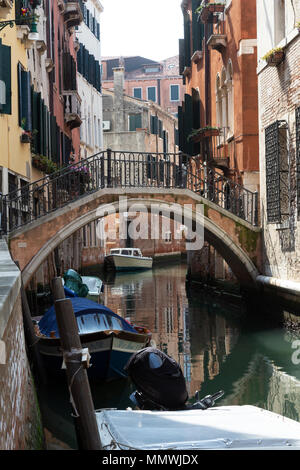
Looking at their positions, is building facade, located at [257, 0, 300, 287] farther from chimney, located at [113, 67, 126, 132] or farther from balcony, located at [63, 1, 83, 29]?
chimney, located at [113, 67, 126, 132]

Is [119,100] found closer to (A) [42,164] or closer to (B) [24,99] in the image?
(A) [42,164]

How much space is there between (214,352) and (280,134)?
4.05m

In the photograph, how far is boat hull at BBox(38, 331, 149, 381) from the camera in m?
8.98

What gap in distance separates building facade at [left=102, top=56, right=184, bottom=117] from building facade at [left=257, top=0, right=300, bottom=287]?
33332 mm

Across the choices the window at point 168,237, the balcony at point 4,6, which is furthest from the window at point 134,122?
the balcony at point 4,6

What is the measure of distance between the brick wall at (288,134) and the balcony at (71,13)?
10.7 m

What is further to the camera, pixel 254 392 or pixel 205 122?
pixel 205 122

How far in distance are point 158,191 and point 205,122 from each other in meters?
7.05

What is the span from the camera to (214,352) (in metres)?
11.7

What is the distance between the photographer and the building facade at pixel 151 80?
158 ft

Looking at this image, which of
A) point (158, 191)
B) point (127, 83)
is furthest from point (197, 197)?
point (127, 83)

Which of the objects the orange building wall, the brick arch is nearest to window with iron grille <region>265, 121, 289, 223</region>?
the brick arch

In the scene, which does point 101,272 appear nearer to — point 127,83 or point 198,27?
point 198,27

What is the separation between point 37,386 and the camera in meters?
9.12
